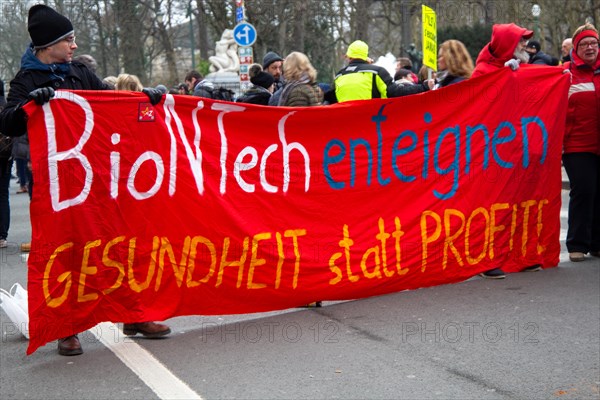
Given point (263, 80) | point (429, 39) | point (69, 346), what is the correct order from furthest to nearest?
point (429, 39), point (263, 80), point (69, 346)

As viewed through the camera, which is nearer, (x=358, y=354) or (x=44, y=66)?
(x=358, y=354)

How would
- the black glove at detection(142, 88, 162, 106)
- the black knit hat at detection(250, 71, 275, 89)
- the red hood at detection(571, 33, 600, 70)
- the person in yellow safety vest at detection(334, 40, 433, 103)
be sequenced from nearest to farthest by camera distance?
1. the black glove at detection(142, 88, 162, 106)
2. the red hood at detection(571, 33, 600, 70)
3. the person in yellow safety vest at detection(334, 40, 433, 103)
4. the black knit hat at detection(250, 71, 275, 89)

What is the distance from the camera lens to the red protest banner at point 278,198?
216 inches

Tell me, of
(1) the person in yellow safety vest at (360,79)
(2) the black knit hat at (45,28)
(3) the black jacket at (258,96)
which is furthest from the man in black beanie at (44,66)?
(3) the black jacket at (258,96)

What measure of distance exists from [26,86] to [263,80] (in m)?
4.26

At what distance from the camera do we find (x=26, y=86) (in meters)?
5.56

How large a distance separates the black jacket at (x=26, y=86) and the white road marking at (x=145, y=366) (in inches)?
55.8

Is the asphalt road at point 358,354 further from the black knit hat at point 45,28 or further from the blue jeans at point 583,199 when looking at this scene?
the black knit hat at point 45,28

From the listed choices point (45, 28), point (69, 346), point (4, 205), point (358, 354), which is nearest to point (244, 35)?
point (4, 205)

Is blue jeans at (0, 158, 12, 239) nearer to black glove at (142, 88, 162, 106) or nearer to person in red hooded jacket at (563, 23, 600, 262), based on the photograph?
black glove at (142, 88, 162, 106)

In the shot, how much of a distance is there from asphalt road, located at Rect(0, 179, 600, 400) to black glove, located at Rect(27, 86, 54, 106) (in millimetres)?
1520

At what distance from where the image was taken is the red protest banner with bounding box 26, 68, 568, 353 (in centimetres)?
548

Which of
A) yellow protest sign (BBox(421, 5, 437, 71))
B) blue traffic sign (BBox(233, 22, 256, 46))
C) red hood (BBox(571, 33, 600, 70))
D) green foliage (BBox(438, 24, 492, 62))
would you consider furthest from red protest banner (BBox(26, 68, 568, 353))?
green foliage (BBox(438, 24, 492, 62))

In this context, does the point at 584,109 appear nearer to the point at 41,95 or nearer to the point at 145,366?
the point at 145,366
